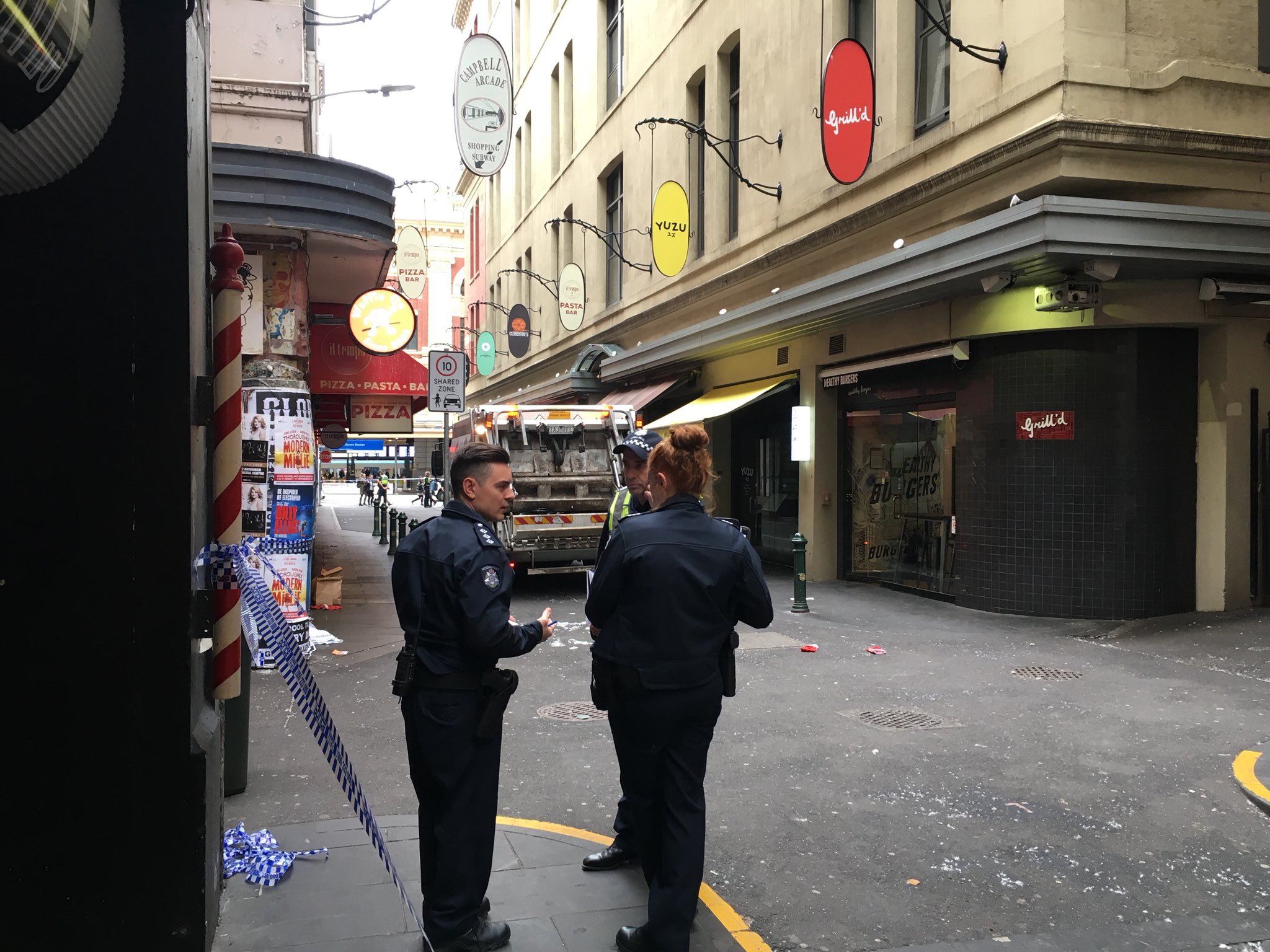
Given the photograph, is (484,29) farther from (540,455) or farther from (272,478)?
(272,478)

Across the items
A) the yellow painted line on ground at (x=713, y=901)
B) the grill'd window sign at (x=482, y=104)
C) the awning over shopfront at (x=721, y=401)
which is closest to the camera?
the yellow painted line on ground at (x=713, y=901)

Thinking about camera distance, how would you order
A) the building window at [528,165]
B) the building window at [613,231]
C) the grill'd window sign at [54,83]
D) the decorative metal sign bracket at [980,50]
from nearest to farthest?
the grill'd window sign at [54,83] < the decorative metal sign bracket at [980,50] < the building window at [613,231] < the building window at [528,165]

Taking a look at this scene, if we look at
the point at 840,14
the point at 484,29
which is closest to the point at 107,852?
the point at 840,14

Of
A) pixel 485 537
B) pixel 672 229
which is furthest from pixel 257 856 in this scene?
pixel 672 229

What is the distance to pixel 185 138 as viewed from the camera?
9.46ft

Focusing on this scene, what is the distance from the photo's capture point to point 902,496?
1394 cm

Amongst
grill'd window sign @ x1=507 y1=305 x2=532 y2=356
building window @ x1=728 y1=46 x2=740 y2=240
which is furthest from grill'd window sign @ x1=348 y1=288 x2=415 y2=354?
grill'd window sign @ x1=507 y1=305 x2=532 y2=356

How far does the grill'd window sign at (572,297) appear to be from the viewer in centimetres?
2186

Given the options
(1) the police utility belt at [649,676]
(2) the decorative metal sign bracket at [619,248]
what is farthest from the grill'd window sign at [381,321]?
(1) the police utility belt at [649,676]

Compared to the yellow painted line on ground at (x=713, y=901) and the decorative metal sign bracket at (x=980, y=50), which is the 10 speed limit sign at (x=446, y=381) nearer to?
the decorative metal sign bracket at (x=980, y=50)

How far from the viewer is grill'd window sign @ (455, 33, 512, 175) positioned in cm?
1222

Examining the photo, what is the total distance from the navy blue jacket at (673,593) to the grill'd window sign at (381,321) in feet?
32.5

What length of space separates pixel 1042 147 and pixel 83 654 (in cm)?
978

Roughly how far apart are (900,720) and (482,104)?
363 inches
